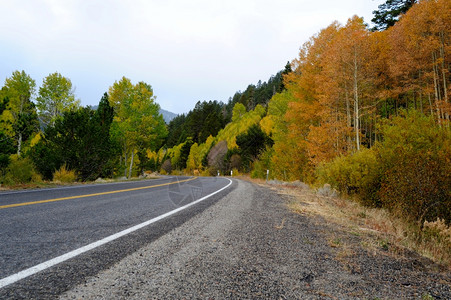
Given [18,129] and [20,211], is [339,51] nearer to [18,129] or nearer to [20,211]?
[20,211]

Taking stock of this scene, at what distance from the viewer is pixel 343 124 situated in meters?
14.1

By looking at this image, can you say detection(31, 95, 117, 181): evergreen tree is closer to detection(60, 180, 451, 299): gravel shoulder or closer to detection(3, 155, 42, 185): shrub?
detection(3, 155, 42, 185): shrub

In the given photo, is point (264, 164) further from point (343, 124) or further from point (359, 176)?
point (359, 176)

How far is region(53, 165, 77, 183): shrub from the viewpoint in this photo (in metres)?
12.6

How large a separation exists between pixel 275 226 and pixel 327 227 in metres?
1.04

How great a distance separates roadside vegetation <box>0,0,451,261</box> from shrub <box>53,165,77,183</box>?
8cm

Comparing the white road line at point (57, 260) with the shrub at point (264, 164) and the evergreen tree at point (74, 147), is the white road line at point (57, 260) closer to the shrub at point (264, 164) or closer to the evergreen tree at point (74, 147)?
the evergreen tree at point (74, 147)

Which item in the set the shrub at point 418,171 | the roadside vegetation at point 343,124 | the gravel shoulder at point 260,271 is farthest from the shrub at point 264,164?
the gravel shoulder at point 260,271

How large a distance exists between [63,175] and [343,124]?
16.7 metres

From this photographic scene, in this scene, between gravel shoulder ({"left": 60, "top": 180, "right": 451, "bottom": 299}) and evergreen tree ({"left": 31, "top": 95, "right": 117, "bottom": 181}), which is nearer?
gravel shoulder ({"left": 60, "top": 180, "right": 451, "bottom": 299})

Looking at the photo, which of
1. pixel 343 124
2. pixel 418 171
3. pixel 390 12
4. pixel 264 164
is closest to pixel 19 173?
pixel 418 171

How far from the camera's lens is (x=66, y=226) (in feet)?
10.5

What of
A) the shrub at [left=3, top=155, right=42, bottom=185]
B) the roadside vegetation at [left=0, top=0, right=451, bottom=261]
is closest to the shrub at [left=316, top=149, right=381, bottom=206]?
the roadside vegetation at [left=0, top=0, right=451, bottom=261]

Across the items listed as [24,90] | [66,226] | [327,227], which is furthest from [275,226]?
[24,90]
